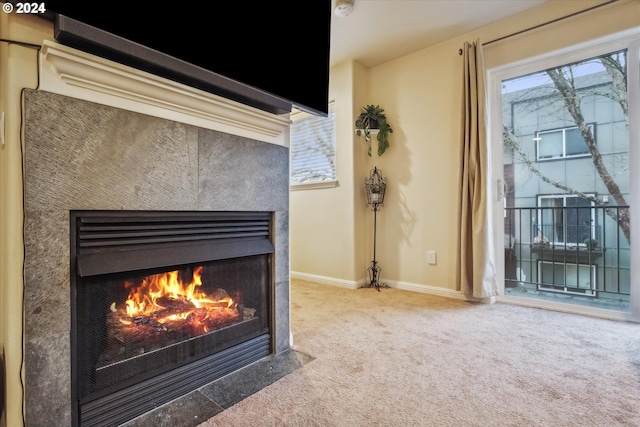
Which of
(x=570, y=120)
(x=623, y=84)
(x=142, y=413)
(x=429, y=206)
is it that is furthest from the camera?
(x=429, y=206)

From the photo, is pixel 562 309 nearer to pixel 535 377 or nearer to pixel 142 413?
pixel 535 377

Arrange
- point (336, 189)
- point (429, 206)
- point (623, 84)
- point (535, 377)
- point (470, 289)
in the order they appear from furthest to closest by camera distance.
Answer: point (336, 189), point (429, 206), point (470, 289), point (623, 84), point (535, 377)

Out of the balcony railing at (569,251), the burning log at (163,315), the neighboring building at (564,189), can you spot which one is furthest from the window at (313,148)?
the burning log at (163,315)

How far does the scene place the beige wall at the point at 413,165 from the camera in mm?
2605

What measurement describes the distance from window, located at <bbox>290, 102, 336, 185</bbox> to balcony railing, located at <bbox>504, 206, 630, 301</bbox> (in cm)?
180

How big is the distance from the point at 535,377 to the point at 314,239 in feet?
7.95

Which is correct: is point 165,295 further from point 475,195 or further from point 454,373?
point 475,195

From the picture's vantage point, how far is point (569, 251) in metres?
2.51

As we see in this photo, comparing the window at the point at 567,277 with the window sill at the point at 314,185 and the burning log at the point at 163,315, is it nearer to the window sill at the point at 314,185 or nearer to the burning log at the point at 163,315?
the window sill at the point at 314,185

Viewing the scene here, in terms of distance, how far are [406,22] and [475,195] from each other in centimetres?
154

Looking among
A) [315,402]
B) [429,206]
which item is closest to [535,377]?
[315,402]

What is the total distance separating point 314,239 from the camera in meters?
3.57

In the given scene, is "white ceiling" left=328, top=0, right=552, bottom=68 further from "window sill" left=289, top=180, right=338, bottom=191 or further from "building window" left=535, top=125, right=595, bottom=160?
"window sill" left=289, top=180, right=338, bottom=191

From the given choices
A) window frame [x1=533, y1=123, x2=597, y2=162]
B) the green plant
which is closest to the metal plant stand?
the green plant
